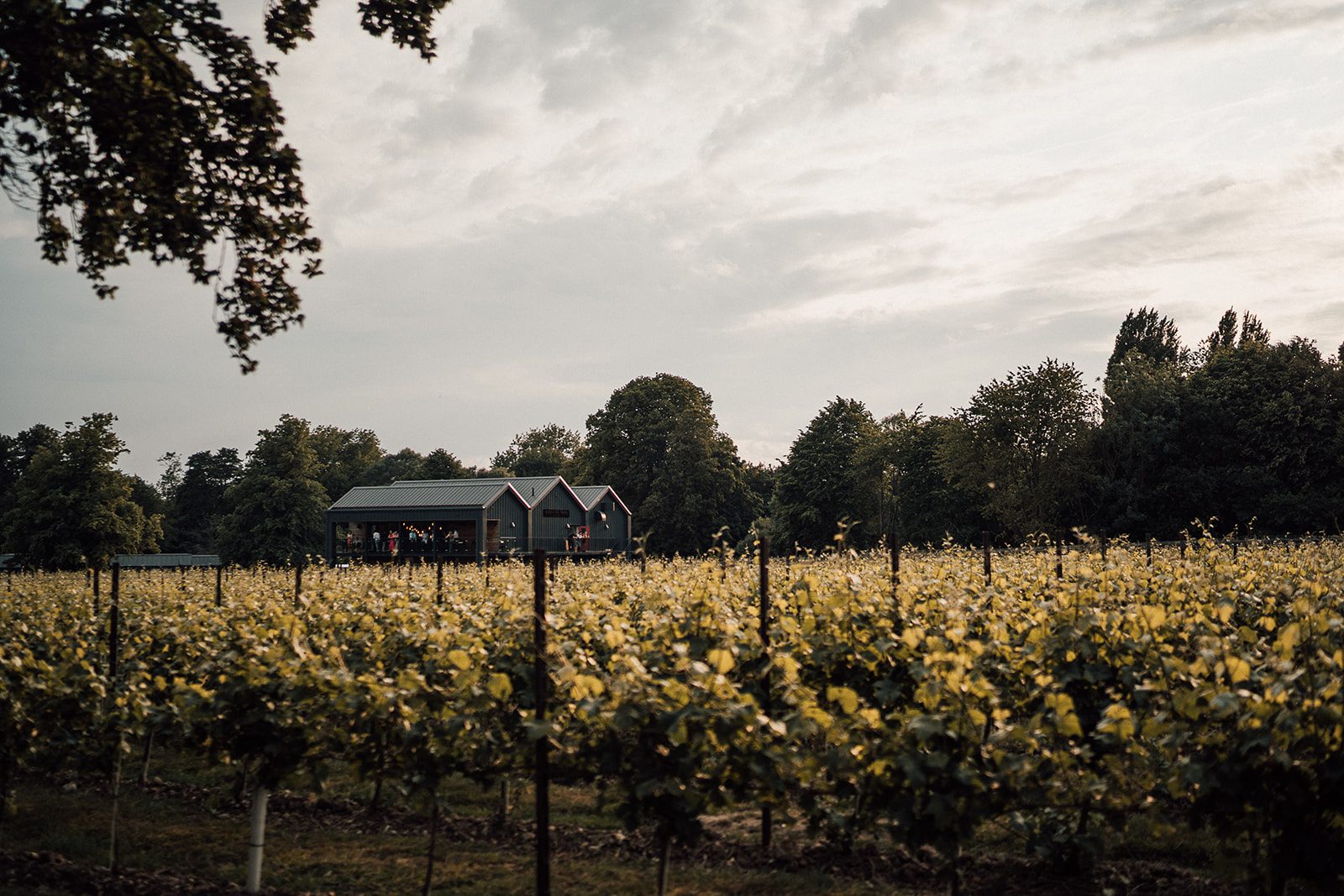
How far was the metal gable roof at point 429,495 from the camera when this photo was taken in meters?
48.5

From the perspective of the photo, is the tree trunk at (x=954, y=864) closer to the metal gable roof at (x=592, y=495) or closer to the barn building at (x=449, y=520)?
the barn building at (x=449, y=520)

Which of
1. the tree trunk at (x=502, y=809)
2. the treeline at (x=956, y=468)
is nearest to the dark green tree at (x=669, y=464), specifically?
the treeline at (x=956, y=468)

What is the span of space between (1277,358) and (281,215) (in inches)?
1838

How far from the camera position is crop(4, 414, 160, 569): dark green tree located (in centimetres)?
4806

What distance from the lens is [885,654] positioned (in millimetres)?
7219

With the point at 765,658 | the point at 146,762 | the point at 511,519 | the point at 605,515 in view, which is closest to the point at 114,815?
the point at 146,762

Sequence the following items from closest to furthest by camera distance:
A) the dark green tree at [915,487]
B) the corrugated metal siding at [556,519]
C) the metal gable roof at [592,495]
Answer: the corrugated metal siding at [556,519], the dark green tree at [915,487], the metal gable roof at [592,495]

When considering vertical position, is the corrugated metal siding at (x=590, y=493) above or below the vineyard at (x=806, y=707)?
above

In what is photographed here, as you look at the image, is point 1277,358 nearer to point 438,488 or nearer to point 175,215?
point 438,488

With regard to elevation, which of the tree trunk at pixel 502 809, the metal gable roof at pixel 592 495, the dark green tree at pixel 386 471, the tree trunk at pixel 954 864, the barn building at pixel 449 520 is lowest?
the tree trunk at pixel 502 809

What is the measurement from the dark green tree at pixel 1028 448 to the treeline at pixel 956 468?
0.31ft

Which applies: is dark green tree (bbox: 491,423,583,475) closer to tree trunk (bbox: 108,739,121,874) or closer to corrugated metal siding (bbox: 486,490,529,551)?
corrugated metal siding (bbox: 486,490,529,551)

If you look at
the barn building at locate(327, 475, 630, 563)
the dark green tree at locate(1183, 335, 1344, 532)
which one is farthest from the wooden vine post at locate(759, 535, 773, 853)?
the dark green tree at locate(1183, 335, 1344, 532)

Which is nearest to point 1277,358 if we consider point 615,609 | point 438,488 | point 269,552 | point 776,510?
point 776,510
